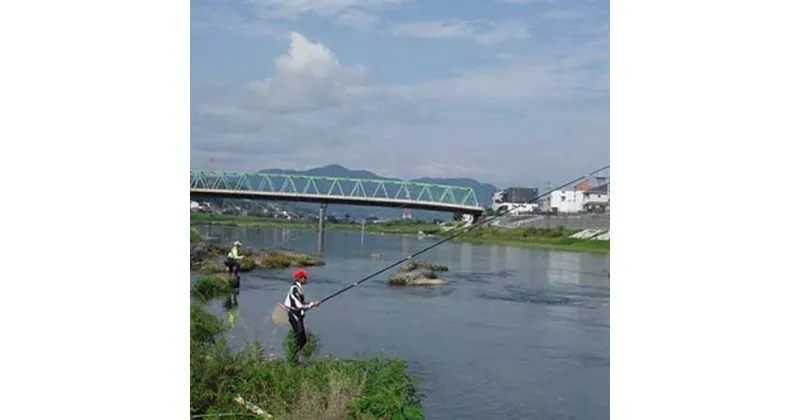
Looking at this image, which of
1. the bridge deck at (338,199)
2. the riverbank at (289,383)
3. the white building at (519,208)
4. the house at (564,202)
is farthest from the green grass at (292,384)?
the house at (564,202)

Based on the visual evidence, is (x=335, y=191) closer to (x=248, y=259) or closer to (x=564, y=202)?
(x=248, y=259)

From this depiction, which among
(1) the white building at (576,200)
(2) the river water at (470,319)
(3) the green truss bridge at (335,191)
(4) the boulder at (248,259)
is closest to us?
(2) the river water at (470,319)

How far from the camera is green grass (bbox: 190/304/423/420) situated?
3.02 meters

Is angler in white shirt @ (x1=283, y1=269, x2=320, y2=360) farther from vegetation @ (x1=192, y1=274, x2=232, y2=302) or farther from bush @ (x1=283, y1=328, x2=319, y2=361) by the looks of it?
vegetation @ (x1=192, y1=274, x2=232, y2=302)

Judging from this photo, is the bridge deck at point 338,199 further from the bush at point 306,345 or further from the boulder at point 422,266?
the bush at point 306,345

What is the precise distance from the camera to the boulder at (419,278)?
3531 millimetres

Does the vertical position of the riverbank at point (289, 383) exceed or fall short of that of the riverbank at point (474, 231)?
it falls short

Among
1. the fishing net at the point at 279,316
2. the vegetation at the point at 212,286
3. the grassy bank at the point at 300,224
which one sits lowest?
the fishing net at the point at 279,316

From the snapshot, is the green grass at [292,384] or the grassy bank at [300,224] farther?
the grassy bank at [300,224]

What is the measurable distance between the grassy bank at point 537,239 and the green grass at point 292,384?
567mm
